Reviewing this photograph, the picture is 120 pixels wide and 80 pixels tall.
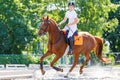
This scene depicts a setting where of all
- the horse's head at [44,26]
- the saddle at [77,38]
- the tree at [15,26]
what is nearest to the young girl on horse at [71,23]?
the saddle at [77,38]

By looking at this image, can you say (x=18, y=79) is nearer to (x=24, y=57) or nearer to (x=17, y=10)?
(x=24, y=57)

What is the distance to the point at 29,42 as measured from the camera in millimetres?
38562

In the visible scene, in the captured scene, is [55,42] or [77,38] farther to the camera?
[77,38]

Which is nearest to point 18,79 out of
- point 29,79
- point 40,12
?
point 29,79

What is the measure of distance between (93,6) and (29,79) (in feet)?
102

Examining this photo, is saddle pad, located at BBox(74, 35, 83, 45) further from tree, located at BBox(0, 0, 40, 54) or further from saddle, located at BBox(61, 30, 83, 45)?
tree, located at BBox(0, 0, 40, 54)

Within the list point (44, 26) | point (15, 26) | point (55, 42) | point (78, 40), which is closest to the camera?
point (44, 26)

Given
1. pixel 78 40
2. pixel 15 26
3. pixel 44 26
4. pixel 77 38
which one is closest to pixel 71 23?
pixel 77 38

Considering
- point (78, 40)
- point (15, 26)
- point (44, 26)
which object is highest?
point (44, 26)

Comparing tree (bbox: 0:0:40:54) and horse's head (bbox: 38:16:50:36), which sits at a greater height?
horse's head (bbox: 38:16:50:36)

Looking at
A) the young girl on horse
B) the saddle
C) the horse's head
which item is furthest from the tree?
the horse's head

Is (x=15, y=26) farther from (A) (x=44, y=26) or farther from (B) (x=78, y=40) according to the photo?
(A) (x=44, y=26)

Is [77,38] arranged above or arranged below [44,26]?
below

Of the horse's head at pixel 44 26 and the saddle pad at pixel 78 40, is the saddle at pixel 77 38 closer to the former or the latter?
the saddle pad at pixel 78 40
